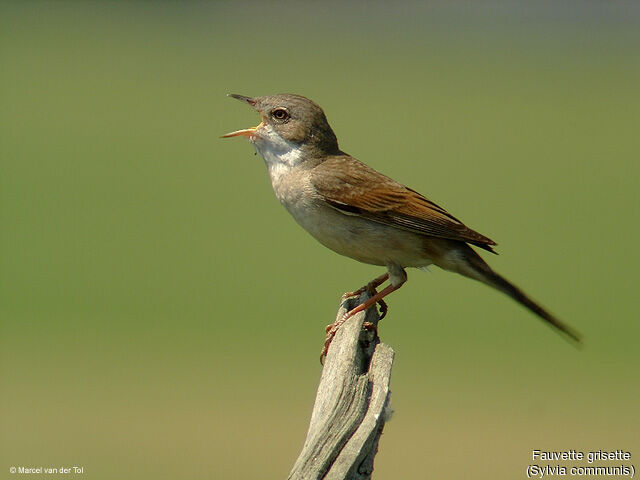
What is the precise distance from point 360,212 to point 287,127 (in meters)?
0.89

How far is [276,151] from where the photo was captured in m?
6.58

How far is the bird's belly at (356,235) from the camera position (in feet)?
20.1

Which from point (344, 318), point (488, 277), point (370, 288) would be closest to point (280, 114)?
point (370, 288)

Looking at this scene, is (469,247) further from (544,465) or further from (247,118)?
(247,118)

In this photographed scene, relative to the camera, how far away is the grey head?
6.55 m

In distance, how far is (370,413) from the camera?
12.7 feet

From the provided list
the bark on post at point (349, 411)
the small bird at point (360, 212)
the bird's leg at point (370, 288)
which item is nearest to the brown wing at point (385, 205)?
the small bird at point (360, 212)

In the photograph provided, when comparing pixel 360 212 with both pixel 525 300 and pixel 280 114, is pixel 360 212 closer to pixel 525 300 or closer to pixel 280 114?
pixel 280 114

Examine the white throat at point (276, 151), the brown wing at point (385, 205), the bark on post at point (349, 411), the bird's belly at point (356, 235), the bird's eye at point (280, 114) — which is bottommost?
the bark on post at point (349, 411)

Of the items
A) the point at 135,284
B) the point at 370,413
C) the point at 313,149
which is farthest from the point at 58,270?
the point at 370,413

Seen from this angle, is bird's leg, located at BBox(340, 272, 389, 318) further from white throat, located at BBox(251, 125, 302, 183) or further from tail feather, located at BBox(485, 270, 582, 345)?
white throat, located at BBox(251, 125, 302, 183)

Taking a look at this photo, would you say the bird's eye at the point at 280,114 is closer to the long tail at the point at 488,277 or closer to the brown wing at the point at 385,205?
the brown wing at the point at 385,205

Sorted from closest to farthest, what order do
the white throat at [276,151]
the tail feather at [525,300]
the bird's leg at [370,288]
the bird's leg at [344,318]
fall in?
1. the bird's leg at [344,318]
2. the tail feather at [525,300]
3. the bird's leg at [370,288]
4. the white throat at [276,151]

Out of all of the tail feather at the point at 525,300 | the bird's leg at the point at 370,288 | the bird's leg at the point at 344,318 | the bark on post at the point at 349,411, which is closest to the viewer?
the bark on post at the point at 349,411
